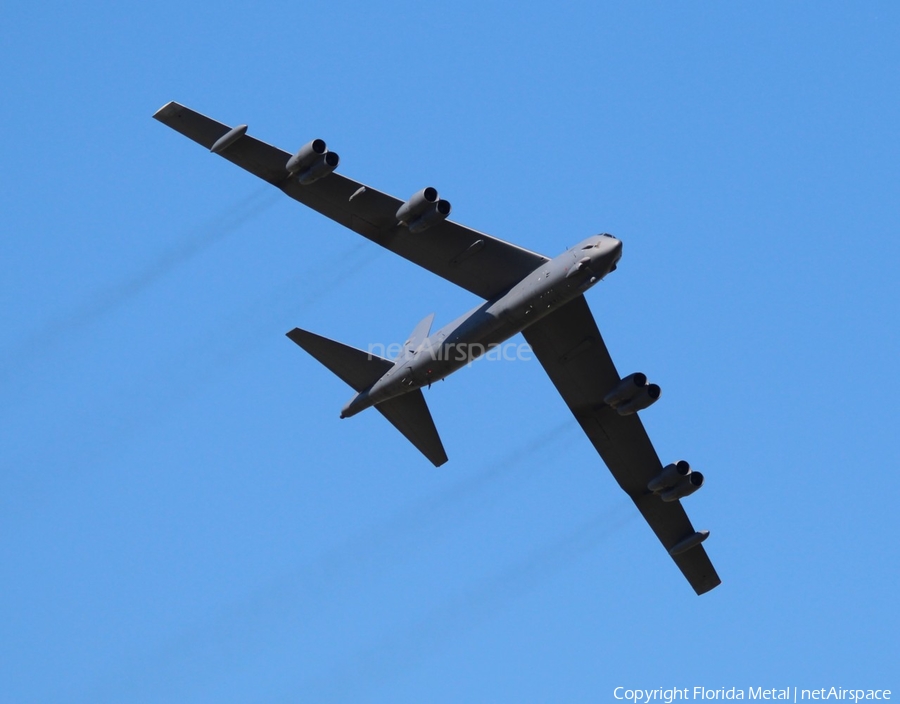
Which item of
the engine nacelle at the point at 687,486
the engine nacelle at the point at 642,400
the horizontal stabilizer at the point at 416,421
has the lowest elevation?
the horizontal stabilizer at the point at 416,421

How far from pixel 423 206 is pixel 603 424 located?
11.0 metres

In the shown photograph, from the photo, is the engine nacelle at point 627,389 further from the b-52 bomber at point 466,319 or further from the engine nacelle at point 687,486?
the engine nacelle at point 687,486

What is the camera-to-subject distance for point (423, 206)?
41625 mm

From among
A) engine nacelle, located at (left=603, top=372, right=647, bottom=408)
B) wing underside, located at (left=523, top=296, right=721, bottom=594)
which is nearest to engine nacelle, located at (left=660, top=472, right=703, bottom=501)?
wing underside, located at (left=523, top=296, right=721, bottom=594)

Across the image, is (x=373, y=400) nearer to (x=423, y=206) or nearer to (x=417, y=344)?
(x=417, y=344)

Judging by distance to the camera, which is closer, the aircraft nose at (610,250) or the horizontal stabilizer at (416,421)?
the aircraft nose at (610,250)

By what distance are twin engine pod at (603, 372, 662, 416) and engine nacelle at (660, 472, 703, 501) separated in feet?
11.5

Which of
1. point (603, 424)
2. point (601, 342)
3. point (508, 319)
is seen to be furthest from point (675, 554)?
point (508, 319)

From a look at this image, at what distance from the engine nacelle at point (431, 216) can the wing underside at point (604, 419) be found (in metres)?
5.42

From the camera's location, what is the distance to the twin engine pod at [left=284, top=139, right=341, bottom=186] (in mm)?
41281

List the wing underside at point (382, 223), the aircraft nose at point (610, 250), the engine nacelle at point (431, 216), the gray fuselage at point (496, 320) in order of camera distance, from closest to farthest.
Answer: the aircraft nose at point (610, 250) → the gray fuselage at point (496, 320) → the engine nacelle at point (431, 216) → the wing underside at point (382, 223)

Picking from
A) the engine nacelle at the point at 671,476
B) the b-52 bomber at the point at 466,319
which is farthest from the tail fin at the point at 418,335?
the engine nacelle at the point at 671,476

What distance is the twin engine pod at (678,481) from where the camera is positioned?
47719 millimetres

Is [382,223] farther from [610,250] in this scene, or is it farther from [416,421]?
[610,250]
